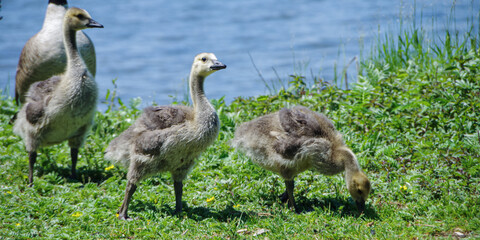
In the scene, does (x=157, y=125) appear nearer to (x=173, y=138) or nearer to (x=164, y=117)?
(x=164, y=117)

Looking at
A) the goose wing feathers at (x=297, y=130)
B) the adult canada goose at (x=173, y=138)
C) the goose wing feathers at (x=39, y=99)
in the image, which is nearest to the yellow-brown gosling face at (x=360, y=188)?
the goose wing feathers at (x=297, y=130)

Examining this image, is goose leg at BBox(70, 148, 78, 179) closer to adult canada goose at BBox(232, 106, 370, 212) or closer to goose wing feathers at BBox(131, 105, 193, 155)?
goose wing feathers at BBox(131, 105, 193, 155)

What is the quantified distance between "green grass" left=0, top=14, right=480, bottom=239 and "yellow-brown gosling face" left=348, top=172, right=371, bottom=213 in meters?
0.15

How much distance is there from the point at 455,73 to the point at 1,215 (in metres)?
6.70

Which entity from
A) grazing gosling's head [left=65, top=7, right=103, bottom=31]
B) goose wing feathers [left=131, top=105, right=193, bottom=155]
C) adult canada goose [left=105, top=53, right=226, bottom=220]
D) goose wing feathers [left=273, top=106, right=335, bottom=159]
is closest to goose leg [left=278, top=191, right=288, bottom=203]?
goose wing feathers [left=273, top=106, right=335, bottom=159]

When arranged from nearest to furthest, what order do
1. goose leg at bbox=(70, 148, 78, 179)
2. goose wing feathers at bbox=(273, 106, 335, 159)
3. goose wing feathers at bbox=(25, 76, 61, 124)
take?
goose wing feathers at bbox=(273, 106, 335, 159)
goose wing feathers at bbox=(25, 76, 61, 124)
goose leg at bbox=(70, 148, 78, 179)

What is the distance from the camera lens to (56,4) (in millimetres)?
10500

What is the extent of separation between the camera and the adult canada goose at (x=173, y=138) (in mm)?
6305

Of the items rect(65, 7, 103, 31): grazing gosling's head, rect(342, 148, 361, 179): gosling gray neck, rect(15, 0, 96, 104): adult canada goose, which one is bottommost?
rect(342, 148, 361, 179): gosling gray neck

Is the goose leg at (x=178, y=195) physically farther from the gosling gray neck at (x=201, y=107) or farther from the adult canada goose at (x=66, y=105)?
the adult canada goose at (x=66, y=105)

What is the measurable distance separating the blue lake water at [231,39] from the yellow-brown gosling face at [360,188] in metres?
5.91

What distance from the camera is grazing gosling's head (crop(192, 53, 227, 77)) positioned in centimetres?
641

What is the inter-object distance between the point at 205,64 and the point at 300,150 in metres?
1.48

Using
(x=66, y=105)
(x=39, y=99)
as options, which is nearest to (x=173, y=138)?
(x=66, y=105)
